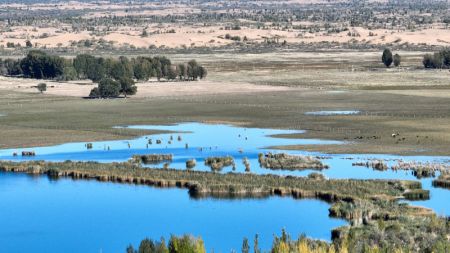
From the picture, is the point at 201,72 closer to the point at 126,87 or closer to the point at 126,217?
the point at 126,87

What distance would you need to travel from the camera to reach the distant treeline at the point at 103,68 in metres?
103

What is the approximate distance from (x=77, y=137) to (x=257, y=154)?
41.2 feet

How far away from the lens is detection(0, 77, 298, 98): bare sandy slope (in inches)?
3634

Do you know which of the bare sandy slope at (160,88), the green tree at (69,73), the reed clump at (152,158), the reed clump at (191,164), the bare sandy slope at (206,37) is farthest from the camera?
the bare sandy slope at (206,37)

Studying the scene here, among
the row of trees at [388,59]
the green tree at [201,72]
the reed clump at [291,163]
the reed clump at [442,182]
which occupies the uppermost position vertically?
the reed clump at [442,182]

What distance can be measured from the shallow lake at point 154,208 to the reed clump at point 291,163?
53cm

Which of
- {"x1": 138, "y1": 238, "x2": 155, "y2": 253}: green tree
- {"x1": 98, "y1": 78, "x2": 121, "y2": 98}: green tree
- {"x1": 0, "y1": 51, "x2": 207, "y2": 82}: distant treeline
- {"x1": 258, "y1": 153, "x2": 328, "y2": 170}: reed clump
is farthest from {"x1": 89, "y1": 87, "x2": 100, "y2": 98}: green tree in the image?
{"x1": 138, "y1": 238, "x2": 155, "y2": 253}: green tree

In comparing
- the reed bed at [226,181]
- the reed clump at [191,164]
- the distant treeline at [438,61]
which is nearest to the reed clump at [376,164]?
the reed bed at [226,181]

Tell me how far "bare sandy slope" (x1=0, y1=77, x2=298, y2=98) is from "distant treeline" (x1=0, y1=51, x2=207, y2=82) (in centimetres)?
143

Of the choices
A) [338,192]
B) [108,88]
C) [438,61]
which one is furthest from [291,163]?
[438,61]

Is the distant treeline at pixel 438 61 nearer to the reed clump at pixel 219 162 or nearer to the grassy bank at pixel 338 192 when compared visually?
the reed clump at pixel 219 162

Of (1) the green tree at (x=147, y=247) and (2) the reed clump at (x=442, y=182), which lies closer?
(1) the green tree at (x=147, y=247)

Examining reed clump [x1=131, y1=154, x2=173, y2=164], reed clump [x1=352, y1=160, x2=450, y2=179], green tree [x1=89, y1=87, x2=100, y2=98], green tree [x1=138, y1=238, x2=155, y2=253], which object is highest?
green tree [x1=138, y1=238, x2=155, y2=253]

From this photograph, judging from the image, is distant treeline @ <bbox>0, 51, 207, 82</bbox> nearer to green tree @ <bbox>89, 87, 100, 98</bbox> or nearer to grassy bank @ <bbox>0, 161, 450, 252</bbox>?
green tree @ <bbox>89, 87, 100, 98</bbox>
